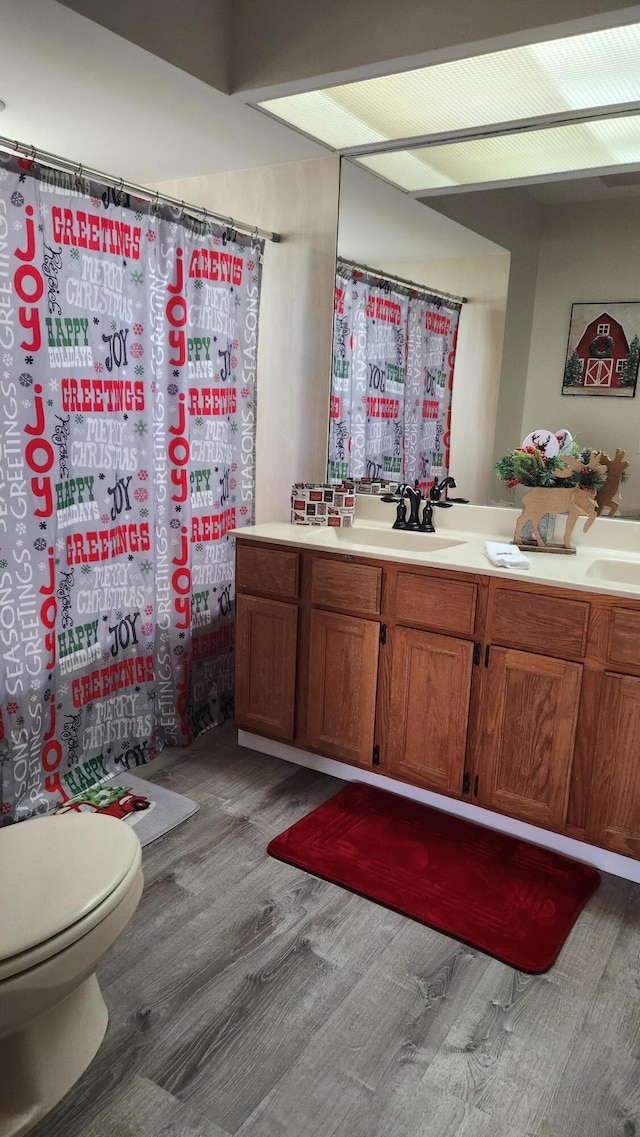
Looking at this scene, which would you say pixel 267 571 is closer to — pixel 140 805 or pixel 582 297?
pixel 140 805

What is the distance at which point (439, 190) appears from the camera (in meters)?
2.62

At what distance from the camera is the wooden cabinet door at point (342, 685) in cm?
253

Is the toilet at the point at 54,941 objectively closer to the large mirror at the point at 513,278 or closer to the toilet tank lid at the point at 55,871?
the toilet tank lid at the point at 55,871

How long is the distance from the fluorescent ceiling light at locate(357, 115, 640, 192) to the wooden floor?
2.16m

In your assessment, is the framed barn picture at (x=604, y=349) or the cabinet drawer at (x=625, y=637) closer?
the cabinet drawer at (x=625, y=637)

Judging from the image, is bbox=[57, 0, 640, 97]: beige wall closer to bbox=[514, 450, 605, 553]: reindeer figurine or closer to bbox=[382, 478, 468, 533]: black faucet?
bbox=[514, 450, 605, 553]: reindeer figurine

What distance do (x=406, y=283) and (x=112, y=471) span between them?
127cm

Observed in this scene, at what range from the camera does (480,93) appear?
219cm

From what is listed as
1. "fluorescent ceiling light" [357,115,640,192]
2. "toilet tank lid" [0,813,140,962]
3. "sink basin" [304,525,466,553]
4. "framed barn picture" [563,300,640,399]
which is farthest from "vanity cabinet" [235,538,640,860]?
"fluorescent ceiling light" [357,115,640,192]

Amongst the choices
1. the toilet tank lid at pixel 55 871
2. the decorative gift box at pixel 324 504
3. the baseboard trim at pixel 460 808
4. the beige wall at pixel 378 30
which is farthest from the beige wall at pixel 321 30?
the baseboard trim at pixel 460 808

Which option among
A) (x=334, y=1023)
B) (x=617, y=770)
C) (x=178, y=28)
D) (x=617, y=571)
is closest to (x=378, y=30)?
(x=178, y=28)

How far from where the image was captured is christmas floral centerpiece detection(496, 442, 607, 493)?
2.45 metres

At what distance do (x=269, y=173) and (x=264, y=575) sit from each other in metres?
1.61

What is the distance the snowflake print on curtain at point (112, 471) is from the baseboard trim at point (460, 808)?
0.38 metres
